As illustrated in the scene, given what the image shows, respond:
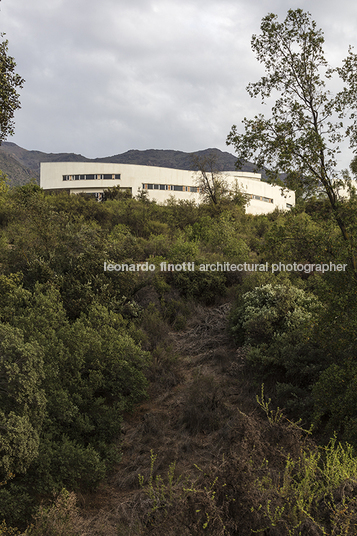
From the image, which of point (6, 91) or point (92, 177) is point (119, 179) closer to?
point (92, 177)

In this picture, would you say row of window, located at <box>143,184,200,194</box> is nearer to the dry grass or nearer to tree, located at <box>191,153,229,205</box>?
tree, located at <box>191,153,229,205</box>

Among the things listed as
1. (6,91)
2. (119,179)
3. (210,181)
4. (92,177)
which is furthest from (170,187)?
(6,91)

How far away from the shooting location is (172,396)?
7.62 m

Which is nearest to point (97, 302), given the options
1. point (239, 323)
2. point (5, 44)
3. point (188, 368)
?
point (188, 368)

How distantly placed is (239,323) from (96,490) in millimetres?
5627

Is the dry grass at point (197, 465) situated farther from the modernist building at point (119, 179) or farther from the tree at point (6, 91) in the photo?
the modernist building at point (119, 179)

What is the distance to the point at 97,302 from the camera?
31.5 ft

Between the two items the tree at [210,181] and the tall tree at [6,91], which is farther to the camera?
the tree at [210,181]

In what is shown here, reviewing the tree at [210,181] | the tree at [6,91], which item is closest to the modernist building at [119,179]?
the tree at [210,181]

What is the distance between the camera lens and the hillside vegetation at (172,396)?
11.1ft

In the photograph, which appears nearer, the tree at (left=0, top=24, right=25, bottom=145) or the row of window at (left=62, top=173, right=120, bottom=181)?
the tree at (left=0, top=24, right=25, bottom=145)

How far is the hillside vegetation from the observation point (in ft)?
11.1

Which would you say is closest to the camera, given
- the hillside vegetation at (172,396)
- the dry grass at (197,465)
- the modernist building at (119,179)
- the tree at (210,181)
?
the dry grass at (197,465)

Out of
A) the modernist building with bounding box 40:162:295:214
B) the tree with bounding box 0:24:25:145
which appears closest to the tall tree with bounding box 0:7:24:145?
the tree with bounding box 0:24:25:145
